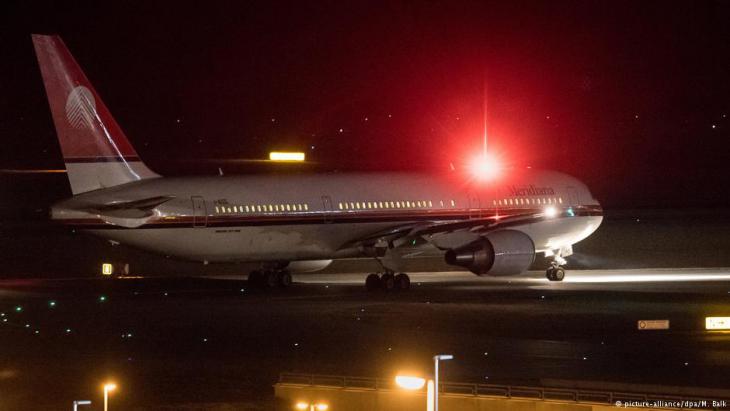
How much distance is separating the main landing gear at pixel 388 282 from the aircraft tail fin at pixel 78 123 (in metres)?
8.75

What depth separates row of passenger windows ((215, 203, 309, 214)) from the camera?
129ft

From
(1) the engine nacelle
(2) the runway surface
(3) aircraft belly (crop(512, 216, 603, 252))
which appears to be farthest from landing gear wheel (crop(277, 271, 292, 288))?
(3) aircraft belly (crop(512, 216, 603, 252))

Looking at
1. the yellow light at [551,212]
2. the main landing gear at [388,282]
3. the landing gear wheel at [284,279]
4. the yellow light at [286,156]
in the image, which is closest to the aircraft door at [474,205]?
the yellow light at [551,212]

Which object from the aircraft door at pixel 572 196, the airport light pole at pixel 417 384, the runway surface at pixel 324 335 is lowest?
the airport light pole at pixel 417 384

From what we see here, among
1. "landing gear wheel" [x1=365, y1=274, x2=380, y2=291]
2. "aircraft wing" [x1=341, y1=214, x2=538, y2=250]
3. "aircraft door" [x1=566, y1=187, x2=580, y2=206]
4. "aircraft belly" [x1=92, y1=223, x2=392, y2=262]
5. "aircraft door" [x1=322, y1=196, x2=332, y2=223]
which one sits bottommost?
"landing gear wheel" [x1=365, y1=274, x2=380, y2=291]

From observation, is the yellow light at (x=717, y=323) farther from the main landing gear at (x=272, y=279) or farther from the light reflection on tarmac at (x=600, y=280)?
the main landing gear at (x=272, y=279)

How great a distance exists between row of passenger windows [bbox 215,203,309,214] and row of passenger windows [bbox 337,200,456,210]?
1575 mm

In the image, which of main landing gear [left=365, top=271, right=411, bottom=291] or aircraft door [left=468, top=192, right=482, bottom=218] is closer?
main landing gear [left=365, top=271, right=411, bottom=291]

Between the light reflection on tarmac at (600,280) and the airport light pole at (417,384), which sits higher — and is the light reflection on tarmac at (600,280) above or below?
above

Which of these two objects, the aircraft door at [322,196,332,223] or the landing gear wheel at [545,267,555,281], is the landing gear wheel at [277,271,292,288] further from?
the landing gear wheel at [545,267,555,281]

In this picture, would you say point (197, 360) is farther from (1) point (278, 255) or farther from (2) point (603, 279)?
(2) point (603, 279)

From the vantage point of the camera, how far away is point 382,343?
29.1 m

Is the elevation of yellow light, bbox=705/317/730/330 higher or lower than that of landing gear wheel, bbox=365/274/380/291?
lower

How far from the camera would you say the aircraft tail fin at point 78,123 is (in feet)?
122
